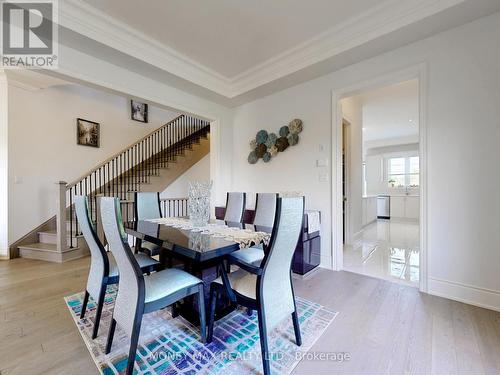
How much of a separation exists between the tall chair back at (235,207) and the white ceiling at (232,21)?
1.93 meters

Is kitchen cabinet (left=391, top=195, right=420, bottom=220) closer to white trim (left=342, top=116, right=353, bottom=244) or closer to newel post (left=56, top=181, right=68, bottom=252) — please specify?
white trim (left=342, top=116, right=353, bottom=244)

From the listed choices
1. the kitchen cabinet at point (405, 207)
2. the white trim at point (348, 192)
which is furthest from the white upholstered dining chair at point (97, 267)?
the kitchen cabinet at point (405, 207)

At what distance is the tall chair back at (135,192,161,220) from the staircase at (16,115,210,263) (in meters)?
1.05

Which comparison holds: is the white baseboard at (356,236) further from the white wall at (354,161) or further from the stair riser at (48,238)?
the stair riser at (48,238)

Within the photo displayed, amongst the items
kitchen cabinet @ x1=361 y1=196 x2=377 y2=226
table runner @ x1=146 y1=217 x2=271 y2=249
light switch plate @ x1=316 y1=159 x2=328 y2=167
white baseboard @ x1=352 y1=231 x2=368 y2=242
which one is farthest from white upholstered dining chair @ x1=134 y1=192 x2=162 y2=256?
kitchen cabinet @ x1=361 y1=196 x2=377 y2=226

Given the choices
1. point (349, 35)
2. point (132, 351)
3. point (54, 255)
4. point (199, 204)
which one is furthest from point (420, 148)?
point (54, 255)

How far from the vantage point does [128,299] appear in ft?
4.50

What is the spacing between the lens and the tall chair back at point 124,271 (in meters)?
1.28

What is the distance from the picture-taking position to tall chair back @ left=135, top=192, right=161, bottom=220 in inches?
108

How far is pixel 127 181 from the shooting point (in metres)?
5.36

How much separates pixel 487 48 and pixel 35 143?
644cm

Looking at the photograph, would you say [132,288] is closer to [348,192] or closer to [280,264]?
[280,264]

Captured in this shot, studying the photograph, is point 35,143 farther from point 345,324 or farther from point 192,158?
point 345,324

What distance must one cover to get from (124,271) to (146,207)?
1533mm
